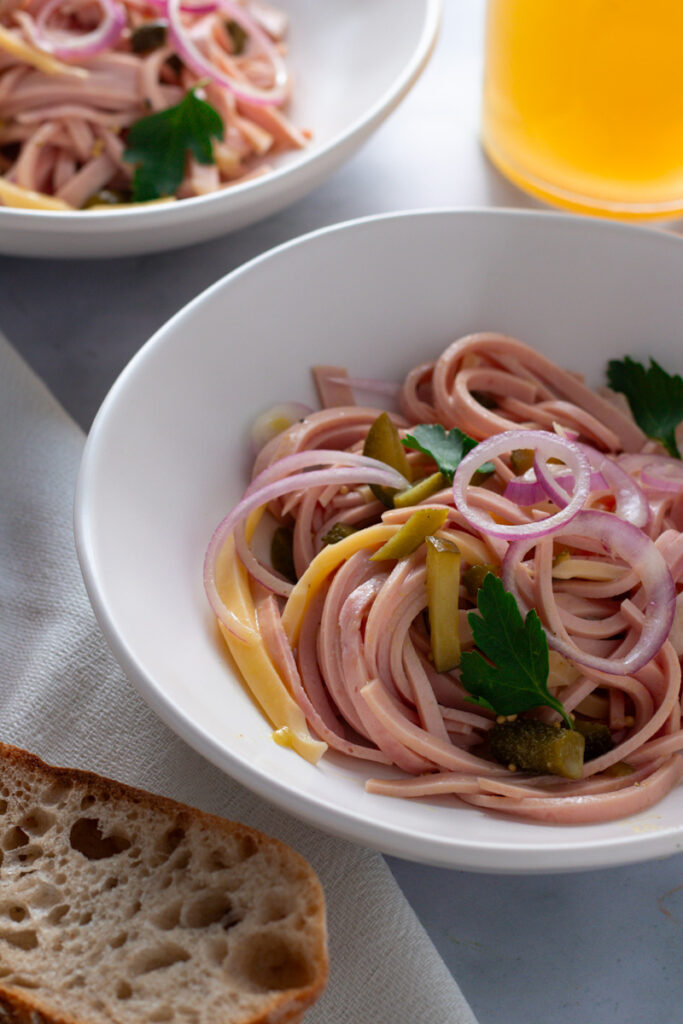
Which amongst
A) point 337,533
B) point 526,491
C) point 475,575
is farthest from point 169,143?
point 475,575

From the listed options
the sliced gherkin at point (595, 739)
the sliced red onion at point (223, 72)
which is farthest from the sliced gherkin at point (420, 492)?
the sliced red onion at point (223, 72)

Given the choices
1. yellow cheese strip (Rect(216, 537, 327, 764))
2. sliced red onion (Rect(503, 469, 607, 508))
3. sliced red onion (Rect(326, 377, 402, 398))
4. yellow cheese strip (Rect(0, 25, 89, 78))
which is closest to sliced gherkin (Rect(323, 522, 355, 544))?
yellow cheese strip (Rect(216, 537, 327, 764))

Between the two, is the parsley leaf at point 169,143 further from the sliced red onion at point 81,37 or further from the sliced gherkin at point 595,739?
the sliced gherkin at point 595,739

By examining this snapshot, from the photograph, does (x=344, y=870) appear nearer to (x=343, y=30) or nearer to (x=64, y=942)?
(x=64, y=942)

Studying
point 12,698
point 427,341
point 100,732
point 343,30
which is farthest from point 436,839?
point 343,30

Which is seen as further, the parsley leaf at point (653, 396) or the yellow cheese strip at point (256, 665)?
the parsley leaf at point (653, 396)

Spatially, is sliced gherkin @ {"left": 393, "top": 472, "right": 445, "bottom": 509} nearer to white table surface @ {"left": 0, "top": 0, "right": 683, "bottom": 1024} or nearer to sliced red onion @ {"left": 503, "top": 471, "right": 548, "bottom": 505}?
sliced red onion @ {"left": 503, "top": 471, "right": 548, "bottom": 505}
